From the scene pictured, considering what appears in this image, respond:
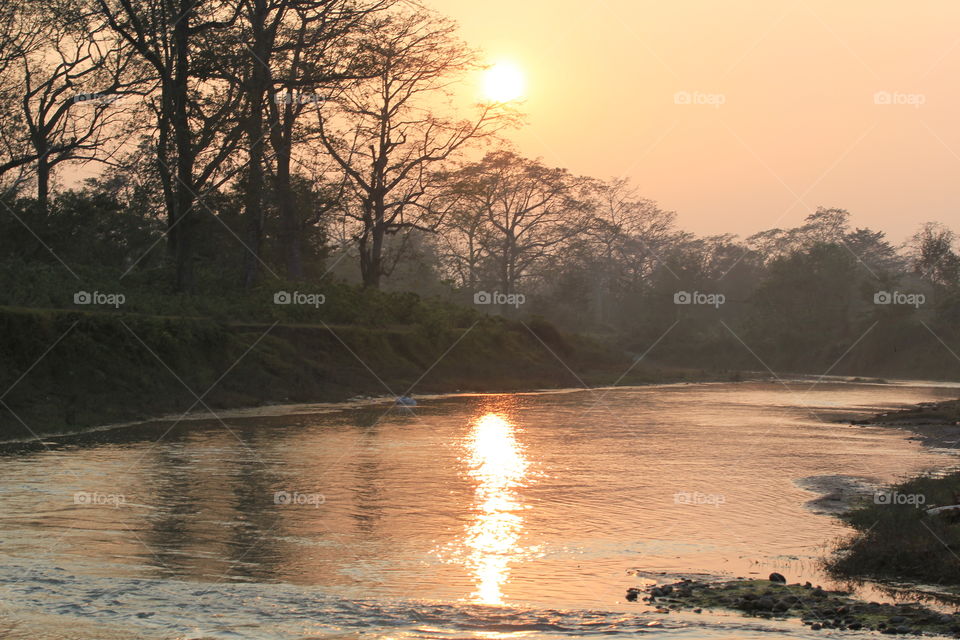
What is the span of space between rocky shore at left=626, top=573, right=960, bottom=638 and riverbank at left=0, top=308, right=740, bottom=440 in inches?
506

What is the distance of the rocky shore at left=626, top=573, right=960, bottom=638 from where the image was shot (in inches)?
283

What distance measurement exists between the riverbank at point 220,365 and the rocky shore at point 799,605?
12.8 m

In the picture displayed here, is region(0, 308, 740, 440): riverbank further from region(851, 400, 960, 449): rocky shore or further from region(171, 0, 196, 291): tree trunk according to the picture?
region(851, 400, 960, 449): rocky shore

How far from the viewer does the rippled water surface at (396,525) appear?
300 inches

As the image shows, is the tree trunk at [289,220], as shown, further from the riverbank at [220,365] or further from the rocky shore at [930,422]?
the rocky shore at [930,422]

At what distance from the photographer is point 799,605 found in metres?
7.77

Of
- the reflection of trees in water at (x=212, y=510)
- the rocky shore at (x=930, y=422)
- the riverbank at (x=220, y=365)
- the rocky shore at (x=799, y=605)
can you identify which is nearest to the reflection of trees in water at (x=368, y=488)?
the reflection of trees in water at (x=212, y=510)

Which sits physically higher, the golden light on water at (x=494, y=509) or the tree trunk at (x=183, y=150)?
the tree trunk at (x=183, y=150)

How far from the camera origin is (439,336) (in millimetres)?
37188

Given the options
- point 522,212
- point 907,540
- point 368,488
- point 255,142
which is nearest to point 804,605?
point 907,540

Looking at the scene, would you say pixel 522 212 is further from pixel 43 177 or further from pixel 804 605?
pixel 804 605

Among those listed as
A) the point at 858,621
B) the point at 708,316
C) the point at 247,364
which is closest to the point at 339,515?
the point at 858,621

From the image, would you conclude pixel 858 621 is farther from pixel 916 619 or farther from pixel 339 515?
pixel 339 515

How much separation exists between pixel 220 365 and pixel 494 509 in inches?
583
